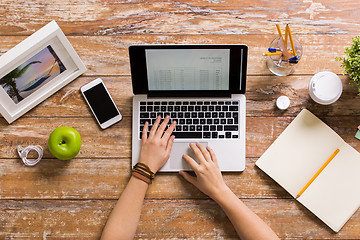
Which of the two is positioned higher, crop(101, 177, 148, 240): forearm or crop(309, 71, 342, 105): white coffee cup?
crop(309, 71, 342, 105): white coffee cup

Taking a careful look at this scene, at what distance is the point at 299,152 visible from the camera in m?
1.23

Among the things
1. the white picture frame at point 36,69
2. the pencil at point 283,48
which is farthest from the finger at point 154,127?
the pencil at point 283,48

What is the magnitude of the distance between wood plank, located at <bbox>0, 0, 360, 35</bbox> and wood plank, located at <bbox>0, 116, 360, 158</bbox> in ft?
1.01

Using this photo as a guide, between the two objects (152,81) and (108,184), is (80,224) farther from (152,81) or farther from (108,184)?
(152,81)

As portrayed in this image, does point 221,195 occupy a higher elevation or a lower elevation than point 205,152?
lower

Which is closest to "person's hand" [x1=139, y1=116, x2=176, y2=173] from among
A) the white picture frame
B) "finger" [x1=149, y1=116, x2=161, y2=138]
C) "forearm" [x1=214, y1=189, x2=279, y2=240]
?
"finger" [x1=149, y1=116, x2=161, y2=138]

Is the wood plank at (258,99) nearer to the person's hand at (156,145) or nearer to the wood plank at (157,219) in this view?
the person's hand at (156,145)

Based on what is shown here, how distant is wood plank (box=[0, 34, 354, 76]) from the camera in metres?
1.28

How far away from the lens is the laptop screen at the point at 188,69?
1.13m

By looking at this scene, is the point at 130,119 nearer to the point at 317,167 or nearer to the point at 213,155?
the point at 213,155

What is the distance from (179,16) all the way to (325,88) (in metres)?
0.54

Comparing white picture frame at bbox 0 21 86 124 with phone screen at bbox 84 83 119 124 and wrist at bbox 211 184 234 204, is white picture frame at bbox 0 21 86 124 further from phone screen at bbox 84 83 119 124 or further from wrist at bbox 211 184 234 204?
wrist at bbox 211 184 234 204

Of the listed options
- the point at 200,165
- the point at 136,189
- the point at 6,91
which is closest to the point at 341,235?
the point at 200,165

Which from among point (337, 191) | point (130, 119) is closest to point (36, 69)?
point (130, 119)
